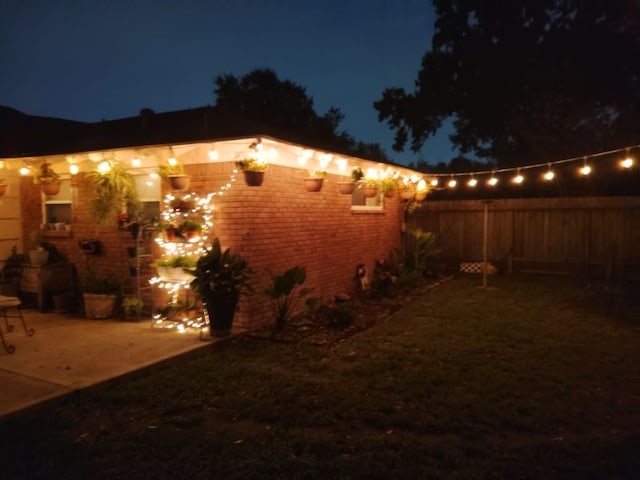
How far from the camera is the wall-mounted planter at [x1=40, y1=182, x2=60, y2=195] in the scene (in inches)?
339

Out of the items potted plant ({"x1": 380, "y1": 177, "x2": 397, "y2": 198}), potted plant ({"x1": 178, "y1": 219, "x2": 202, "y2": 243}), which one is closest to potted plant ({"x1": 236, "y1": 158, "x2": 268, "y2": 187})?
potted plant ({"x1": 178, "y1": 219, "x2": 202, "y2": 243})

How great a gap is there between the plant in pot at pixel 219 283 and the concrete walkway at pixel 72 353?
1.26 ft

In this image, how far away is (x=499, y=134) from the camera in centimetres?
1794

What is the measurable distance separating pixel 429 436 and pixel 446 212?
11231mm

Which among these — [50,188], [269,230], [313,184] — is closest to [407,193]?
[313,184]

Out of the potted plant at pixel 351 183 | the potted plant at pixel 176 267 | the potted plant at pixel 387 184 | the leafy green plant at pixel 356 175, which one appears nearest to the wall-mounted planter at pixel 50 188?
the potted plant at pixel 176 267

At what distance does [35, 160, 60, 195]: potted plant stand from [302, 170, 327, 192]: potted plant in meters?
4.15

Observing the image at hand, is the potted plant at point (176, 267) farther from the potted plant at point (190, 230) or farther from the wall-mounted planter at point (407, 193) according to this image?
the wall-mounted planter at point (407, 193)

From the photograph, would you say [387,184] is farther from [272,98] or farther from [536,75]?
[272,98]

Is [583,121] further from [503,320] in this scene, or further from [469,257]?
[503,320]

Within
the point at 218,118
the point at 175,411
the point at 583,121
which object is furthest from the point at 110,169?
the point at 583,121

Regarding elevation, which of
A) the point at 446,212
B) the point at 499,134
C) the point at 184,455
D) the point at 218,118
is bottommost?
the point at 184,455

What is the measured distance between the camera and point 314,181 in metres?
8.30

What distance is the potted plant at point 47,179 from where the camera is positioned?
28.0 ft
